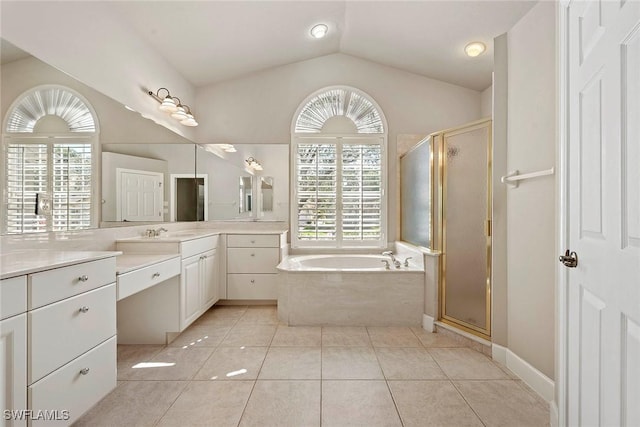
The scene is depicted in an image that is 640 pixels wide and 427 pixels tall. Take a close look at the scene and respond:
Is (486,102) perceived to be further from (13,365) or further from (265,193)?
(13,365)

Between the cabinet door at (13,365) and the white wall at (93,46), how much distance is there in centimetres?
147

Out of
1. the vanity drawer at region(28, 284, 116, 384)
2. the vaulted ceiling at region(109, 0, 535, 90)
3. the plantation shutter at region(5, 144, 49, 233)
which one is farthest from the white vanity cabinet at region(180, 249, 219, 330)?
the vaulted ceiling at region(109, 0, 535, 90)

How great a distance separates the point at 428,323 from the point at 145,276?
7.63 feet

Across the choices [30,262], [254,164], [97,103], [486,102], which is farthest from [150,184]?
[486,102]

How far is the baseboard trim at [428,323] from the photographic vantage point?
264 centimetres

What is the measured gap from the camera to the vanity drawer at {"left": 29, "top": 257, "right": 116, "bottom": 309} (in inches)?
45.3

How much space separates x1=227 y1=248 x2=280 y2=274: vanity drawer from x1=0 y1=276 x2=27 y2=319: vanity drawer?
2230 millimetres

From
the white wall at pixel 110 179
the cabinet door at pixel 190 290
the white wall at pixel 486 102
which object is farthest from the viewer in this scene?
the white wall at pixel 486 102

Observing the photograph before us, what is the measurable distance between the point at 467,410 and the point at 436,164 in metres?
1.91

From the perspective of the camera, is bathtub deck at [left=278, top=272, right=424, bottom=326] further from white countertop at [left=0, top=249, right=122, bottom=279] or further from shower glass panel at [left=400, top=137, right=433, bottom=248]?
white countertop at [left=0, top=249, right=122, bottom=279]

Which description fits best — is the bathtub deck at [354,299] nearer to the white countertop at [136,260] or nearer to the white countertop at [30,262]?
the white countertop at [136,260]

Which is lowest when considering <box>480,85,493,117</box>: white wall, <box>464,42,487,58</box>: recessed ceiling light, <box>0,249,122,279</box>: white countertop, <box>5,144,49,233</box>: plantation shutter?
<box>0,249,122,279</box>: white countertop

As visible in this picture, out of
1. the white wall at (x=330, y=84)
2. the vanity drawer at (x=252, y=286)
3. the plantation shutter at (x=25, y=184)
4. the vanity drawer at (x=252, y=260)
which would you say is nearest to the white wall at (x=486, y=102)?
the white wall at (x=330, y=84)

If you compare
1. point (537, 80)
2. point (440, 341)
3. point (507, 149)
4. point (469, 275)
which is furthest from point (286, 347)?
point (537, 80)
